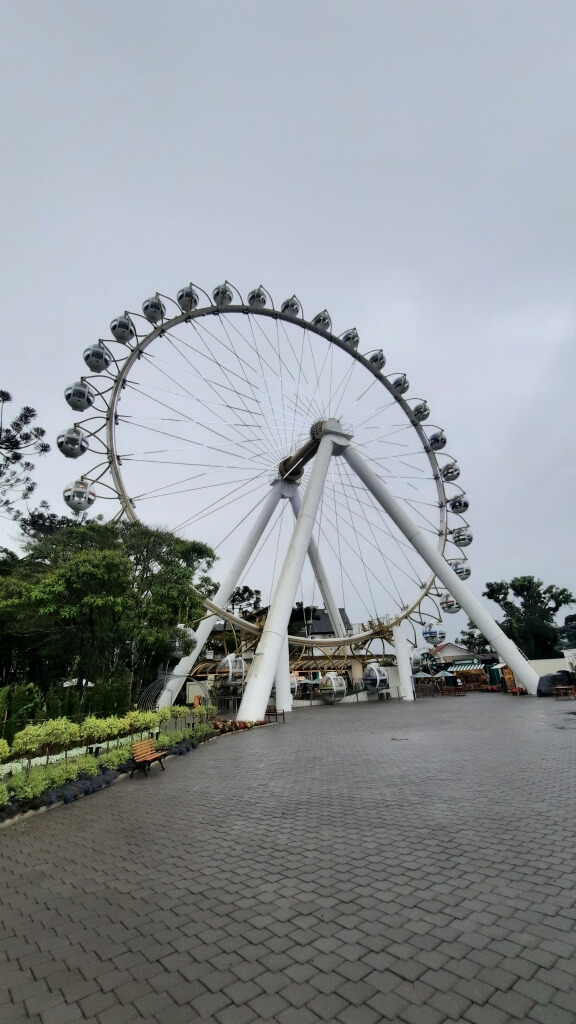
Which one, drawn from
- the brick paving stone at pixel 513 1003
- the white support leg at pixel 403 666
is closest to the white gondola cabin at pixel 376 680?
the white support leg at pixel 403 666

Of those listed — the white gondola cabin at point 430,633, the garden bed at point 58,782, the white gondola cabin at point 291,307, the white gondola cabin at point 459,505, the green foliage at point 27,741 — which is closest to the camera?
the garden bed at point 58,782

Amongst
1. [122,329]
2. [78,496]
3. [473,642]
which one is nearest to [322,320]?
[122,329]

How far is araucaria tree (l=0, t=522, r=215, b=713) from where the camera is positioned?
1897 centimetres

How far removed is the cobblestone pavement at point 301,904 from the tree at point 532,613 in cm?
4909

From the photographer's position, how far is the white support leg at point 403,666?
119 ft

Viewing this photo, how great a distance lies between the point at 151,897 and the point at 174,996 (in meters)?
1.73

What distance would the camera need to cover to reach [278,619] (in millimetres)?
→ 21891

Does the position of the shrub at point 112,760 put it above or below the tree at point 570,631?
below

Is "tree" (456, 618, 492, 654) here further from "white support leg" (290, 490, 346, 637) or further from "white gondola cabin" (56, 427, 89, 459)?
"white gondola cabin" (56, 427, 89, 459)

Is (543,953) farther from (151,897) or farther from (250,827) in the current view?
(250,827)

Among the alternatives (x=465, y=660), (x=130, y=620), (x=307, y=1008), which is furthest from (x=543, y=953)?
(x=465, y=660)

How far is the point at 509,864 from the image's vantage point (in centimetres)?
495

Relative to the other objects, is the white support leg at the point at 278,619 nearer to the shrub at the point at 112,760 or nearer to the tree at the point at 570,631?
the shrub at the point at 112,760

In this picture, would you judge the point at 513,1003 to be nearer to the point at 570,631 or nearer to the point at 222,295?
the point at 222,295
